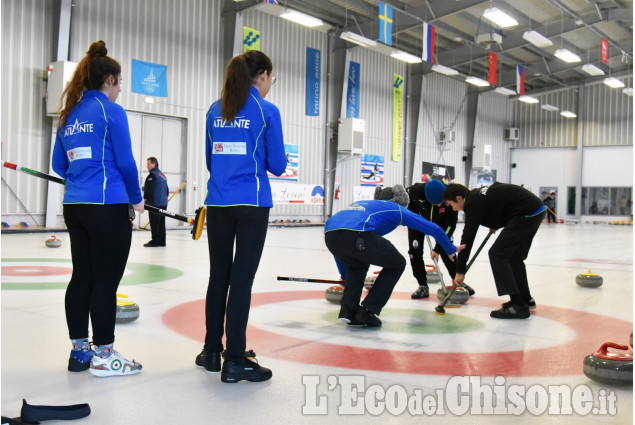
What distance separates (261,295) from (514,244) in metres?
2.43

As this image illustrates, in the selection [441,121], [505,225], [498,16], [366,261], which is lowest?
[366,261]

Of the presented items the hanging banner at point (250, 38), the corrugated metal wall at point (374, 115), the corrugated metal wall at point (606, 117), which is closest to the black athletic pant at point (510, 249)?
the hanging banner at point (250, 38)

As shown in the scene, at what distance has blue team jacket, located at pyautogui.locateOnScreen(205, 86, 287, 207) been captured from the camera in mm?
3169

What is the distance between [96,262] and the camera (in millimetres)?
3203

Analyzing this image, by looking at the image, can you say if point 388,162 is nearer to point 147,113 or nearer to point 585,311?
point 147,113

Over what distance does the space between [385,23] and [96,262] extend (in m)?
15.2

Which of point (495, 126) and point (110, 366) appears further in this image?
point (495, 126)

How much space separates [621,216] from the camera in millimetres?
31078

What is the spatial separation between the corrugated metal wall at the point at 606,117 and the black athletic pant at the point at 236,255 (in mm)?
31209

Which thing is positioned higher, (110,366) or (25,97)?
(25,97)

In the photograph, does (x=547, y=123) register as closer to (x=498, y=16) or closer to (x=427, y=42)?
(x=427, y=42)

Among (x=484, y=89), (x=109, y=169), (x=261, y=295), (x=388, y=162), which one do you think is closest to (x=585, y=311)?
(x=261, y=295)

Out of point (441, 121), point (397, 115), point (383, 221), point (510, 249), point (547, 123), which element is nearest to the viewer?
point (383, 221)

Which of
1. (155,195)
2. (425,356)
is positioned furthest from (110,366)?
(155,195)
